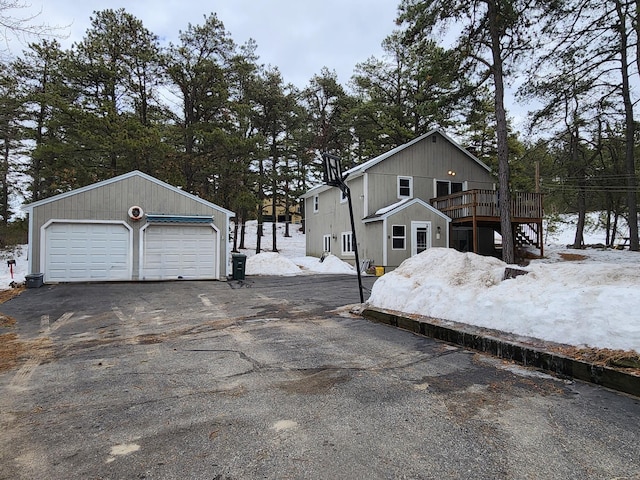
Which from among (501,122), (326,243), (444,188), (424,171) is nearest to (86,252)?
(326,243)

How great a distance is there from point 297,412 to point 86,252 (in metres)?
13.7

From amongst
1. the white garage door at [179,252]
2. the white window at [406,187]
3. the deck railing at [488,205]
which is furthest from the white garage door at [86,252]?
the deck railing at [488,205]

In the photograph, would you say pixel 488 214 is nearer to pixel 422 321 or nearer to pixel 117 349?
pixel 422 321

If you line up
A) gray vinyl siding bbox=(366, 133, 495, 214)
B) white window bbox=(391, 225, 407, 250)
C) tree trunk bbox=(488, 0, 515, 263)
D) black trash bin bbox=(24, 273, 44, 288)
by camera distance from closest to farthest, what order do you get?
1. black trash bin bbox=(24, 273, 44, 288)
2. tree trunk bbox=(488, 0, 515, 263)
3. white window bbox=(391, 225, 407, 250)
4. gray vinyl siding bbox=(366, 133, 495, 214)

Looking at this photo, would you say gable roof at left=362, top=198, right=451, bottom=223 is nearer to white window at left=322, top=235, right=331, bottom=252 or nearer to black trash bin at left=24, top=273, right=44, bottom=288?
white window at left=322, top=235, right=331, bottom=252

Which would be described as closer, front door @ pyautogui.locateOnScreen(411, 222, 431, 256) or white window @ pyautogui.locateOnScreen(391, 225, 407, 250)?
white window @ pyautogui.locateOnScreen(391, 225, 407, 250)

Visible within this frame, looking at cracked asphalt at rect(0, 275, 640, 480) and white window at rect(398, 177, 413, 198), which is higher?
white window at rect(398, 177, 413, 198)

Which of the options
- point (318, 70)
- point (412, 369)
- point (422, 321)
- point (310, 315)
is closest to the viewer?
point (412, 369)

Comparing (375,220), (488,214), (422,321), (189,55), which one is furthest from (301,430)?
(189,55)

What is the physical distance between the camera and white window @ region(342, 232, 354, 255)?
21172mm

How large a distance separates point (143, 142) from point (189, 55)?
604cm

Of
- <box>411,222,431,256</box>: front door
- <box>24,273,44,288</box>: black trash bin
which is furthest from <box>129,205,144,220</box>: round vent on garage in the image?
<box>411,222,431,256</box>: front door

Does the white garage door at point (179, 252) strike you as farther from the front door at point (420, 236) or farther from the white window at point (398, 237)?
the front door at point (420, 236)

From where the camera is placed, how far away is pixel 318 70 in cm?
3023
